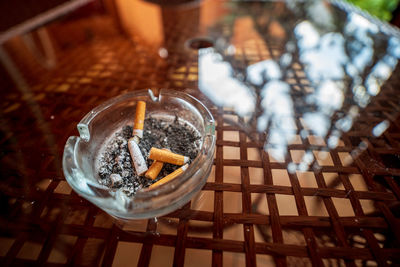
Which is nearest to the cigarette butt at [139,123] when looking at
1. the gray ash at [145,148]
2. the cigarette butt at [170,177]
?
the gray ash at [145,148]

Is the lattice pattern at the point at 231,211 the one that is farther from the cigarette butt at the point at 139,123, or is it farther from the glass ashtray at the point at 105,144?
the cigarette butt at the point at 139,123

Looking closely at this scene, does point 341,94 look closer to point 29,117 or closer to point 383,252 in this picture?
point 383,252

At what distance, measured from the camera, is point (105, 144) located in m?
0.53

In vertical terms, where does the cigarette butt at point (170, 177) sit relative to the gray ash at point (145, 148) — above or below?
above

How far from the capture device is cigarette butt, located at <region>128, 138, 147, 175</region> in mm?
436

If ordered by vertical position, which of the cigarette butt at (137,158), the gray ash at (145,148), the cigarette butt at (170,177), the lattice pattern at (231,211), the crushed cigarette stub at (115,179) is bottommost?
the lattice pattern at (231,211)

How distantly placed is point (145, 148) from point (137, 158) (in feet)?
0.15

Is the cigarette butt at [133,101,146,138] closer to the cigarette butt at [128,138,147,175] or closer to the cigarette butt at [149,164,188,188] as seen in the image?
the cigarette butt at [128,138,147,175]

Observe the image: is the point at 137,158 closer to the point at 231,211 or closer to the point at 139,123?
the point at 139,123

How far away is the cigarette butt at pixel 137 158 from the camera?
17.2 inches

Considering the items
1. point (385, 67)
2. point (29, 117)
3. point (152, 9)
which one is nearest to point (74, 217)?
point (29, 117)

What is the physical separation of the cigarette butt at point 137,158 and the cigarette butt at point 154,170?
0.7 inches

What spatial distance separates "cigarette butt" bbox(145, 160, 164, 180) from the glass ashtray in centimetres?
5

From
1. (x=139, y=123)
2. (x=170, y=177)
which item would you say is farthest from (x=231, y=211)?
(x=139, y=123)
